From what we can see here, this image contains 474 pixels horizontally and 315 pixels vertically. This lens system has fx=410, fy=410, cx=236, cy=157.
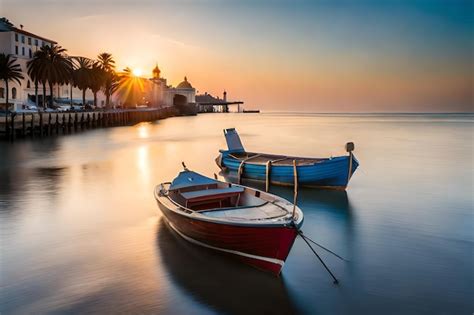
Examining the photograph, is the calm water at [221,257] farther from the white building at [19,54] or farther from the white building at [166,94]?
the white building at [166,94]

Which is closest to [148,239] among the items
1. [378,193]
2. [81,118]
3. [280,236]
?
[280,236]

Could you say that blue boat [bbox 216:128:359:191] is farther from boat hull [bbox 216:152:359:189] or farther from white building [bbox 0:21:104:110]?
white building [bbox 0:21:104:110]

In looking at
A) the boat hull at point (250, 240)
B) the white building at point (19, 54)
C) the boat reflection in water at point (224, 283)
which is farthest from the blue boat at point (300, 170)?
the white building at point (19, 54)

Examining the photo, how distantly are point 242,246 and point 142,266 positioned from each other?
2984 mm

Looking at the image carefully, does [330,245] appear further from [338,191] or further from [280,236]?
[338,191]

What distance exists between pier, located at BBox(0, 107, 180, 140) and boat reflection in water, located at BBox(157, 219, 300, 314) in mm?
40364

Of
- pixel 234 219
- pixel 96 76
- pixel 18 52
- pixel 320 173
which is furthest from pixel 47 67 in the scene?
pixel 234 219

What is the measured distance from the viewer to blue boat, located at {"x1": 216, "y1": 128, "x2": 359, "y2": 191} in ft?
64.5

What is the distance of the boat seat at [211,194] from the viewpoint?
1221 centimetres

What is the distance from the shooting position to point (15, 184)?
75.6ft

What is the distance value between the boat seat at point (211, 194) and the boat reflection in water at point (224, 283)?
1391 millimetres

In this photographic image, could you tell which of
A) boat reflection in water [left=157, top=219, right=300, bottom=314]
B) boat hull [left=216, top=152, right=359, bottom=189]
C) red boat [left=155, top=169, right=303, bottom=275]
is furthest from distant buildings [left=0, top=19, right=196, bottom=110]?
boat reflection in water [left=157, top=219, right=300, bottom=314]

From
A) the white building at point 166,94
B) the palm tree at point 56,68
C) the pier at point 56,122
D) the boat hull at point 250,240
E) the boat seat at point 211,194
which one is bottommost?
the boat hull at point 250,240

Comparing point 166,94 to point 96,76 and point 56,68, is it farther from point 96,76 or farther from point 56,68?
point 56,68
